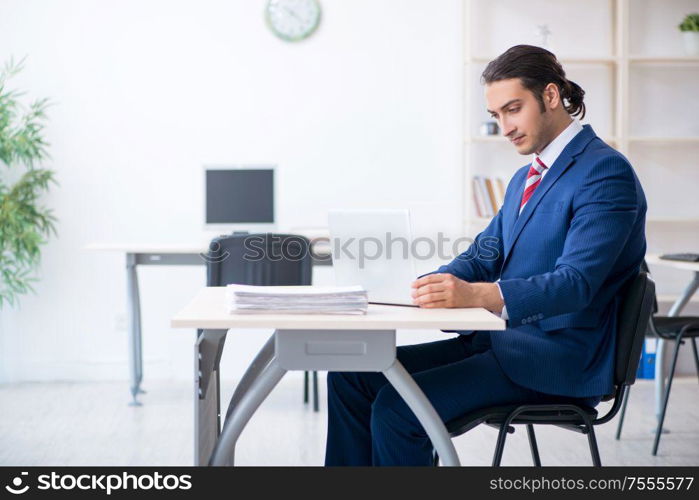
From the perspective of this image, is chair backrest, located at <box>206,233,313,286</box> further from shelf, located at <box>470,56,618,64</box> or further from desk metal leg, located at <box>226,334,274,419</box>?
shelf, located at <box>470,56,618,64</box>

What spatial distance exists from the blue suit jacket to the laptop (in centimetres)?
23

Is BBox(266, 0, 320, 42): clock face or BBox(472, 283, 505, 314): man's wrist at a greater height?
BBox(266, 0, 320, 42): clock face

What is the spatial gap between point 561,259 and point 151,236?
129 inches

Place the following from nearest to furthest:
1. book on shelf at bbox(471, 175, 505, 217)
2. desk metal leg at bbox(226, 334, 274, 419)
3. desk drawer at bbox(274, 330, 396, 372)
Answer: desk drawer at bbox(274, 330, 396, 372) → desk metal leg at bbox(226, 334, 274, 419) → book on shelf at bbox(471, 175, 505, 217)

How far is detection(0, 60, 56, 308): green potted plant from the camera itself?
14.1ft

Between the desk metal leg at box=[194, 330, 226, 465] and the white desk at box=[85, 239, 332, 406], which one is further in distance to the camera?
the white desk at box=[85, 239, 332, 406]

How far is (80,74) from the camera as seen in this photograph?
462cm

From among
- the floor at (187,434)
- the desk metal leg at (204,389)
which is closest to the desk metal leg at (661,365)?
the floor at (187,434)

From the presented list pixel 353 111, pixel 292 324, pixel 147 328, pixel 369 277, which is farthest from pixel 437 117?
pixel 292 324

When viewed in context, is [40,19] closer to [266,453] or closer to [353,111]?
[353,111]

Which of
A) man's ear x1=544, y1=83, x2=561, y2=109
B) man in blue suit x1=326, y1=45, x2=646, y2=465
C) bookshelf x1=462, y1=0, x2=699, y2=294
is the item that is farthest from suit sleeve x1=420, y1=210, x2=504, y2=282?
bookshelf x1=462, y1=0, x2=699, y2=294

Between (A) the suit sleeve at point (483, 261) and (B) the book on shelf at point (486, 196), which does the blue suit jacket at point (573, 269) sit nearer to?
(A) the suit sleeve at point (483, 261)

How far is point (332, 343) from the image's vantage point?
167 centimetres

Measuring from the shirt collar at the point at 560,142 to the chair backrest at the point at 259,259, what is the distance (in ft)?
4.75
